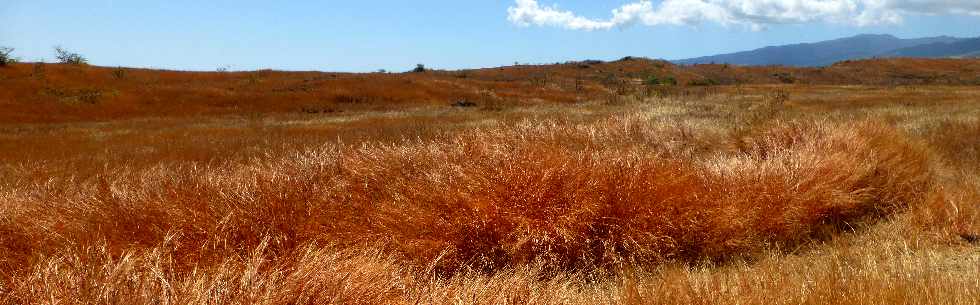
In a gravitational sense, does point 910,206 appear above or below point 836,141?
below

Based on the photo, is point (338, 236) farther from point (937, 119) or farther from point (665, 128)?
point (937, 119)

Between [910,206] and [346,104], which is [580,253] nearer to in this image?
[910,206]

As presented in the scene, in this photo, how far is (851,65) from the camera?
225ft

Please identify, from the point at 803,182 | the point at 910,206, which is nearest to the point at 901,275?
the point at 803,182

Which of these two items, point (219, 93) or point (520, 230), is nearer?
point (520, 230)

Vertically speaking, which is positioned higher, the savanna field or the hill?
the hill

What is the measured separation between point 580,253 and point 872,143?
510 centimetres

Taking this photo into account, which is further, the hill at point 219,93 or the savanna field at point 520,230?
the hill at point 219,93

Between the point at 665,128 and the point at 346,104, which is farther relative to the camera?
the point at 346,104

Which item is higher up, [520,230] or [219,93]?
[219,93]

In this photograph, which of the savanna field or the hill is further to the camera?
the hill

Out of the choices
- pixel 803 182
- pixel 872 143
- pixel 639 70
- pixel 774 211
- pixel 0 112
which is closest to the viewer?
pixel 774 211

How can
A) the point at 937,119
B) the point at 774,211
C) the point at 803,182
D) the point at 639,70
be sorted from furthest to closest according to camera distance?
the point at 639,70, the point at 937,119, the point at 803,182, the point at 774,211

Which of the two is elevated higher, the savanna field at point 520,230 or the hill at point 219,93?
the hill at point 219,93
